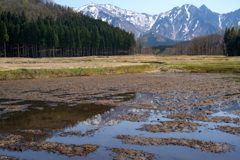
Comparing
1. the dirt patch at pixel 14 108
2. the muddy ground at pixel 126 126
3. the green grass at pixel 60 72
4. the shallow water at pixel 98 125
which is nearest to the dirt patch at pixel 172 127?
the muddy ground at pixel 126 126

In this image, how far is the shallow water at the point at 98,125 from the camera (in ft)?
28.1

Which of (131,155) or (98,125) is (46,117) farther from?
(131,155)

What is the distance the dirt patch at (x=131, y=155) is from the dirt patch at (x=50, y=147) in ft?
2.95

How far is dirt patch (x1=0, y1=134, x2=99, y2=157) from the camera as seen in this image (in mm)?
8664

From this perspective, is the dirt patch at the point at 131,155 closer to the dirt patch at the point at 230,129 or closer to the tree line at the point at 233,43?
the dirt patch at the point at 230,129

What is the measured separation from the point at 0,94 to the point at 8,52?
8442 cm

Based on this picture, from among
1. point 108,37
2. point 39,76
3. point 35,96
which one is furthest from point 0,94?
point 108,37

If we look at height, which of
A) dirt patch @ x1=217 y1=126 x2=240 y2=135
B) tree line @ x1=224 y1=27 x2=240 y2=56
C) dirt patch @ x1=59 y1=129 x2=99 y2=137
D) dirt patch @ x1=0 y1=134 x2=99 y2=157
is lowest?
dirt patch @ x1=0 y1=134 x2=99 y2=157

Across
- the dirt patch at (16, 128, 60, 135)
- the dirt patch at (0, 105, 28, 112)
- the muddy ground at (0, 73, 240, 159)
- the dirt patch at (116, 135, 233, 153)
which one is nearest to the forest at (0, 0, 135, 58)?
the dirt patch at (0, 105, 28, 112)

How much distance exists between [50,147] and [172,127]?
519 cm

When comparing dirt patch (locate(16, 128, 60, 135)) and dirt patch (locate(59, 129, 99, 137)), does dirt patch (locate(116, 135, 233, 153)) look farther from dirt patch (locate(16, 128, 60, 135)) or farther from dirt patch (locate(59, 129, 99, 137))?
dirt patch (locate(16, 128, 60, 135))

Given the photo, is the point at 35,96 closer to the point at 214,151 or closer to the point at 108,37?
the point at 214,151

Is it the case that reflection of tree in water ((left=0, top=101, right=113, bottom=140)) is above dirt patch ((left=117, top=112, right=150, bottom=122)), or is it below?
below

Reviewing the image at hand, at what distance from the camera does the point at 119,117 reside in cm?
1343
